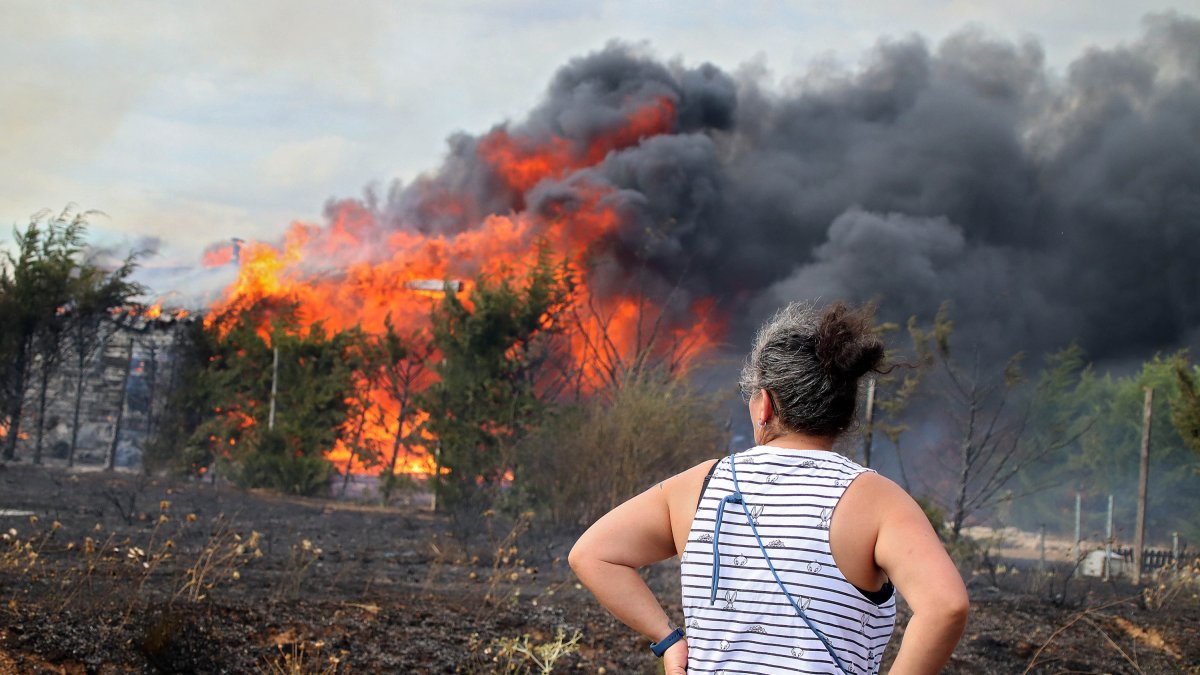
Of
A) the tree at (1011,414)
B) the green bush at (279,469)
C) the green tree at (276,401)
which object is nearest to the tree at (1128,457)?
the tree at (1011,414)

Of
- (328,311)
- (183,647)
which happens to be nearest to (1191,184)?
(328,311)

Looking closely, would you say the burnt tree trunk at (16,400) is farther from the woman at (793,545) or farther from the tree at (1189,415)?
the woman at (793,545)

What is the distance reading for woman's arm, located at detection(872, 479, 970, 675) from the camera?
1685 mm

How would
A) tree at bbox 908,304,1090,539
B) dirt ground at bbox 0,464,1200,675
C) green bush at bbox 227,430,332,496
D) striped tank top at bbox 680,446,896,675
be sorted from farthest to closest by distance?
tree at bbox 908,304,1090,539, green bush at bbox 227,430,332,496, dirt ground at bbox 0,464,1200,675, striped tank top at bbox 680,446,896,675

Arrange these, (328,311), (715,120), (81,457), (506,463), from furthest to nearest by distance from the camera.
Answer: (715,120) < (328,311) < (81,457) < (506,463)

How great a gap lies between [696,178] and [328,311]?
1031 centimetres

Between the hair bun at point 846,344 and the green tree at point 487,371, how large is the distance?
12709 mm

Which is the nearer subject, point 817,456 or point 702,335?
point 817,456

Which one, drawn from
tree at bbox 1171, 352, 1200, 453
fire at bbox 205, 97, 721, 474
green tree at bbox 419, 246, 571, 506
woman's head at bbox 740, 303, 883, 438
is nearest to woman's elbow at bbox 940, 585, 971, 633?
woman's head at bbox 740, 303, 883, 438

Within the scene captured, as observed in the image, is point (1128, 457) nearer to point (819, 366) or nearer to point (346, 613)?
point (346, 613)

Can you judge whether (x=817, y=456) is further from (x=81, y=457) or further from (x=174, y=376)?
(x=81, y=457)

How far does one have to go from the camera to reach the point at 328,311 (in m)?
24.4

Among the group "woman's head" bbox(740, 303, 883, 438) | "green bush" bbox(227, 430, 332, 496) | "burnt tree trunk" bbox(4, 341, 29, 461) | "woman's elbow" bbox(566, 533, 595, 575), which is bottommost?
"green bush" bbox(227, 430, 332, 496)

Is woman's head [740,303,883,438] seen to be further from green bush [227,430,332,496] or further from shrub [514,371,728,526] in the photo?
green bush [227,430,332,496]
